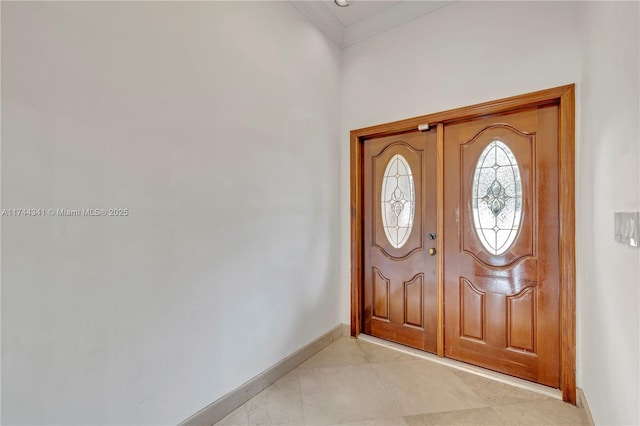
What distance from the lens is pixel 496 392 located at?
1.96m

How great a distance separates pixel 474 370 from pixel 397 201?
5.03ft

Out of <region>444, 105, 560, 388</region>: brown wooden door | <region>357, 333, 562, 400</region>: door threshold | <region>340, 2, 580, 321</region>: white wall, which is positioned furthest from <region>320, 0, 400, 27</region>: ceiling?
<region>357, 333, 562, 400</region>: door threshold

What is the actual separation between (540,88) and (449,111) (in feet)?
1.94

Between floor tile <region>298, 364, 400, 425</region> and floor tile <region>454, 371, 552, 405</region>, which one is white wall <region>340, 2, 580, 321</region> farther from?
floor tile <region>454, 371, 552, 405</region>

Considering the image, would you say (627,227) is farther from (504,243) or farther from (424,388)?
(424,388)

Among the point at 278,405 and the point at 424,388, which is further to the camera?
the point at 424,388

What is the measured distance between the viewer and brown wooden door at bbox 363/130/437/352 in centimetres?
247

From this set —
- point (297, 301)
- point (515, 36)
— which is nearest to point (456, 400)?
point (297, 301)

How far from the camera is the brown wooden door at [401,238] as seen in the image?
2.47m

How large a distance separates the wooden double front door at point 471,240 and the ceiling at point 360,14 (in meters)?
1.03

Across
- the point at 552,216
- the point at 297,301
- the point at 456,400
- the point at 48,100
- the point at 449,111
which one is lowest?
the point at 456,400

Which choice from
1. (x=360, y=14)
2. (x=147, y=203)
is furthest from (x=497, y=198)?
(x=147, y=203)

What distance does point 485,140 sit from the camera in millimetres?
2209

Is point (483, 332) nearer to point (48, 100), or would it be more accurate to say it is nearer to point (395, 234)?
point (395, 234)
